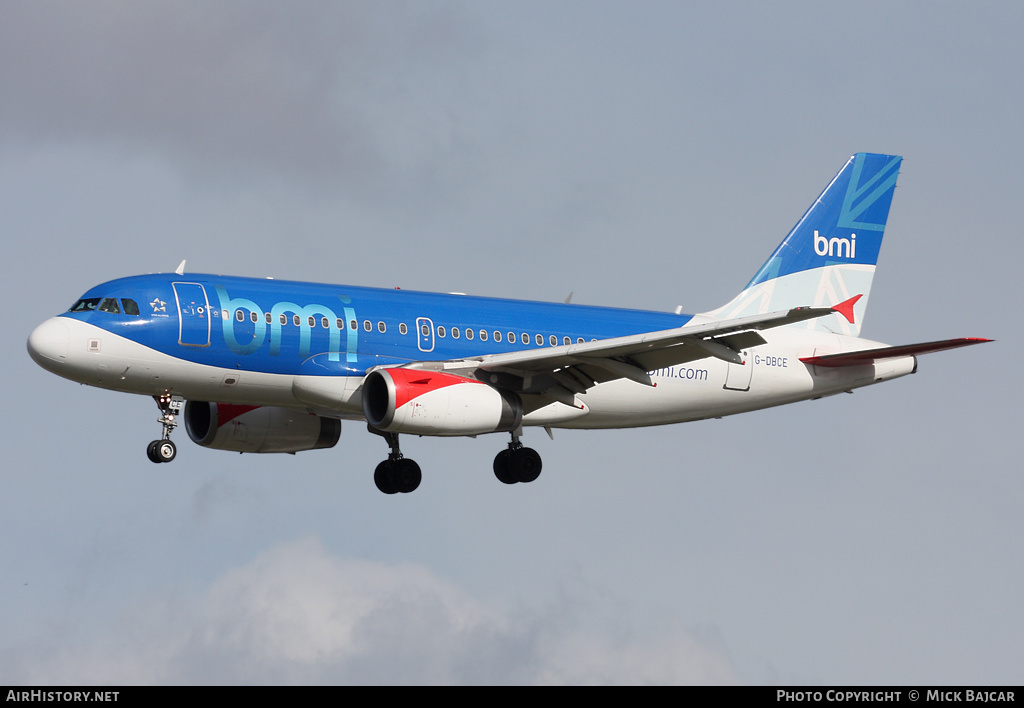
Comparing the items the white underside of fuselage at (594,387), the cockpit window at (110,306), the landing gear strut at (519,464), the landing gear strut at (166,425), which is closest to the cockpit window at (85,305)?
the cockpit window at (110,306)

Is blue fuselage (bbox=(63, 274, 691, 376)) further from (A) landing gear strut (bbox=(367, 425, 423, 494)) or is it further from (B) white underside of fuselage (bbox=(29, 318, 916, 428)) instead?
(A) landing gear strut (bbox=(367, 425, 423, 494))

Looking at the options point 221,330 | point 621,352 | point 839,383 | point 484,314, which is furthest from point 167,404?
point 839,383

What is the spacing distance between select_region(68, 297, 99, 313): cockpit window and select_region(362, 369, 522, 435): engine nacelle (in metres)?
6.87

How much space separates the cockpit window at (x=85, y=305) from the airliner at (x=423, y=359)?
5cm

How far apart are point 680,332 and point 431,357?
269 inches

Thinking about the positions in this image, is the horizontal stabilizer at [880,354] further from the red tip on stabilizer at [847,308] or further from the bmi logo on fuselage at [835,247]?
the bmi logo on fuselage at [835,247]

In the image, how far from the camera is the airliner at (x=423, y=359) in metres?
37.4

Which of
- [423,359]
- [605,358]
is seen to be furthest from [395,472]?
[605,358]

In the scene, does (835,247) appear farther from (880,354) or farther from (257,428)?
(257,428)

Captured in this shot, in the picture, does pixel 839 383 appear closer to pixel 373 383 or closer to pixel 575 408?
pixel 575 408

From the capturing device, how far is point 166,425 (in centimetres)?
3853

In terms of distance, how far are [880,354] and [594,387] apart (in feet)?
26.8

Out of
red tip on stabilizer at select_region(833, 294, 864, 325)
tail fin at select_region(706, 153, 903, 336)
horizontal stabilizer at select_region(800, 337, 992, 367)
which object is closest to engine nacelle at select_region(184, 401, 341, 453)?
tail fin at select_region(706, 153, 903, 336)

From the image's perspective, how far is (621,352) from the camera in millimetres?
38500
